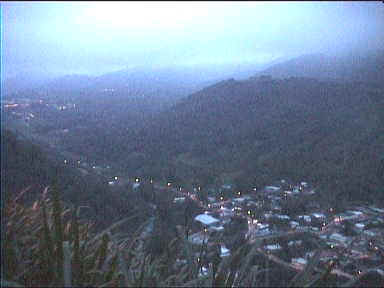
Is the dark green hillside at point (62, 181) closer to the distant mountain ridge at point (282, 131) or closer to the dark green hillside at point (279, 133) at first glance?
the distant mountain ridge at point (282, 131)

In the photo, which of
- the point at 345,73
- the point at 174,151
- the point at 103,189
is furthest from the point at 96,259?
the point at 345,73

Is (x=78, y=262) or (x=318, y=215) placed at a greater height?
(x=78, y=262)

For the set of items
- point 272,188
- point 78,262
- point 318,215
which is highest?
point 78,262

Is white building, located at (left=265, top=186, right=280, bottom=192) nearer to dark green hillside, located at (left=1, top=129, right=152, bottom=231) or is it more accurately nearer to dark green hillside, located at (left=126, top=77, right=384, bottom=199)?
dark green hillside, located at (left=126, top=77, right=384, bottom=199)

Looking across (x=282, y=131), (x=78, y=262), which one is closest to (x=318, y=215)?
(x=78, y=262)

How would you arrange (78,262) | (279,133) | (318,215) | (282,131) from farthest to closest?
(282,131)
(279,133)
(318,215)
(78,262)

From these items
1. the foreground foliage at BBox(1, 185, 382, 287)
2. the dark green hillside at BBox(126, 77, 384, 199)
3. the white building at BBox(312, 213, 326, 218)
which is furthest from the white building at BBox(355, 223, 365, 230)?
the foreground foliage at BBox(1, 185, 382, 287)

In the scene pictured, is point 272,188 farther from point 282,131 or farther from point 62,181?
point 282,131

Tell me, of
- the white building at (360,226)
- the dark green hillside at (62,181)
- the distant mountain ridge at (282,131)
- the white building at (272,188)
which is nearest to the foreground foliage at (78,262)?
the dark green hillside at (62,181)

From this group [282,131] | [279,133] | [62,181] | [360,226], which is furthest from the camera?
[282,131]

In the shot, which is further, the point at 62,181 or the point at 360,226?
the point at 62,181

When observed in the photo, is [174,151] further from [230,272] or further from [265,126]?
[230,272]
